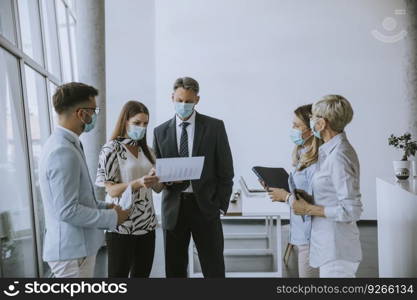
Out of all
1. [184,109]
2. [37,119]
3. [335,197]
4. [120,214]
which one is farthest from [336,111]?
[37,119]

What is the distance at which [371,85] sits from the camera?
508 cm

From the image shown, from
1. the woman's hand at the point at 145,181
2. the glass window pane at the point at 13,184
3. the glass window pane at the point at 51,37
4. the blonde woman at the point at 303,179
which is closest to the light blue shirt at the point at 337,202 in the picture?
the blonde woman at the point at 303,179

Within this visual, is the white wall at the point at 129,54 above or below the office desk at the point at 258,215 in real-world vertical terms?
above

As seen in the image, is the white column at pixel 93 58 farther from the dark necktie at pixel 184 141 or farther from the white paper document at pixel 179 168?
the white paper document at pixel 179 168

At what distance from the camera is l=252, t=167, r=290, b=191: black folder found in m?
1.90

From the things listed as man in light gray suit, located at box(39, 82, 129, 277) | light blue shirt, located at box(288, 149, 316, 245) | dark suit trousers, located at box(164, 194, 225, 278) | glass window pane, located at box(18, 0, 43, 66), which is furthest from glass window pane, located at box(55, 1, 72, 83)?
light blue shirt, located at box(288, 149, 316, 245)

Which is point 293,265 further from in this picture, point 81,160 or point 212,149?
point 81,160

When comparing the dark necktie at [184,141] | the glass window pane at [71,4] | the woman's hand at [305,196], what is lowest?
the woman's hand at [305,196]

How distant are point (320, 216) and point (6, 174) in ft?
6.02

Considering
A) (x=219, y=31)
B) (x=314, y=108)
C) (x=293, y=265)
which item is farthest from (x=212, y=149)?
(x=219, y=31)

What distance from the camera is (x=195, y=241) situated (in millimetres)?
2105

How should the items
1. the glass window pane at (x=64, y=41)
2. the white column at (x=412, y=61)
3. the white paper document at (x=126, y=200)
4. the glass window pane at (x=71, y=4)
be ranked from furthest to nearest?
1. the glass window pane at (x=71, y=4)
2. the glass window pane at (x=64, y=41)
3. the white column at (x=412, y=61)
4. the white paper document at (x=126, y=200)

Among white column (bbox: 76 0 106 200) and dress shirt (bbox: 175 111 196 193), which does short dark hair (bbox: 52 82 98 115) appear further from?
white column (bbox: 76 0 106 200)

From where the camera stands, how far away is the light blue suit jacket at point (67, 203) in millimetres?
1387
